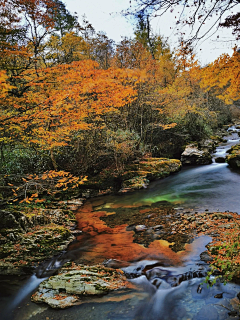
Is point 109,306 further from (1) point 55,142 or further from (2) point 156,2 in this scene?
(1) point 55,142

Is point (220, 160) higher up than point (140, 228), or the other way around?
point (220, 160)

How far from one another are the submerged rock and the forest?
177 cm

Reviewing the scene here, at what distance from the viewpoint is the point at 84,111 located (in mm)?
8445

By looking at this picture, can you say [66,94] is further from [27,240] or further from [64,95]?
[27,240]

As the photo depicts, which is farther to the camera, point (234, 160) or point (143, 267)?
point (234, 160)

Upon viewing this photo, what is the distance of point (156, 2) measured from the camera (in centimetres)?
292

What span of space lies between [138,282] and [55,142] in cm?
652

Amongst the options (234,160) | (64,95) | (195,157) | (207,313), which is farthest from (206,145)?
(207,313)

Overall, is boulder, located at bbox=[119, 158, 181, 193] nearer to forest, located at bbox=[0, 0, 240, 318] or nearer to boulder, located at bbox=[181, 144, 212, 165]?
forest, located at bbox=[0, 0, 240, 318]

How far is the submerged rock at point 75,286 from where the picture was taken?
3.30 m

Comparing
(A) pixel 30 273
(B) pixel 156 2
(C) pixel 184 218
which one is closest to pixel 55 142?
(A) pixel 30 273

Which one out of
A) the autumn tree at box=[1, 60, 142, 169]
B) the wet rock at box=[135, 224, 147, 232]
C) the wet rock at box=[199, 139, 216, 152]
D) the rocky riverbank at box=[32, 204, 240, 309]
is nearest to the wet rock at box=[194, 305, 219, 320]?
the rocky riverbank at box=[32, 204, 240, 309]

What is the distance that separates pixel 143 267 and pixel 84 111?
6.62 m

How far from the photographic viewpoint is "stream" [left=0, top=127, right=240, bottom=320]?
3045mm
